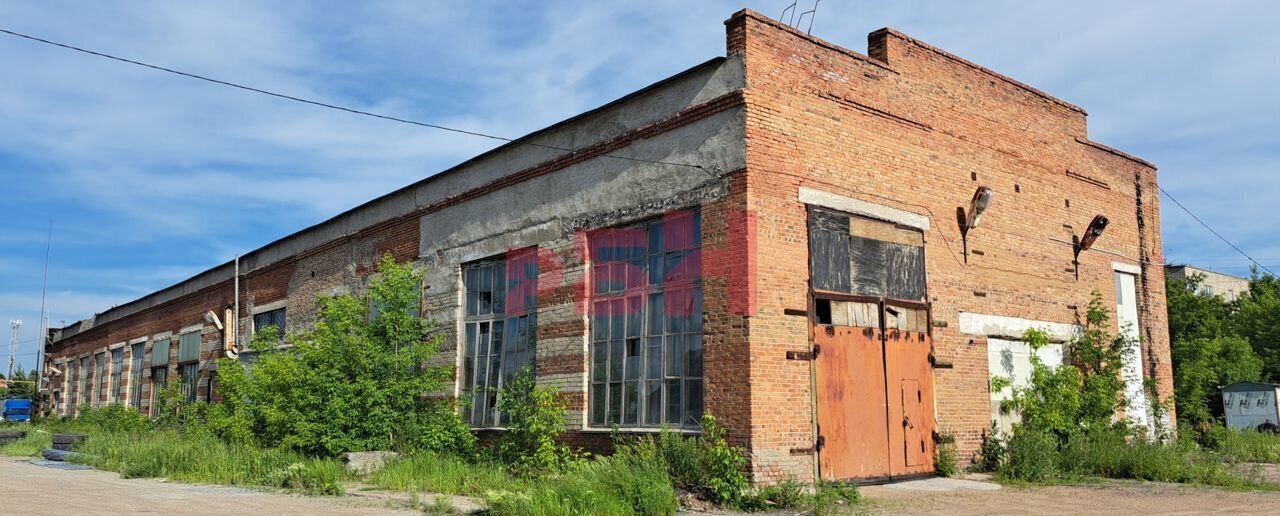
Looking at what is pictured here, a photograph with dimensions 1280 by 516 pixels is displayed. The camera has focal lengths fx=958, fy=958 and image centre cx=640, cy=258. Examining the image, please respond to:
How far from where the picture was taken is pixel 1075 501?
11.4 m

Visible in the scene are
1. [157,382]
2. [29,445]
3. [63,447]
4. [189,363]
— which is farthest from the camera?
[157,382]

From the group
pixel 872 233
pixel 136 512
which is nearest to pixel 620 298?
pixel 872 233

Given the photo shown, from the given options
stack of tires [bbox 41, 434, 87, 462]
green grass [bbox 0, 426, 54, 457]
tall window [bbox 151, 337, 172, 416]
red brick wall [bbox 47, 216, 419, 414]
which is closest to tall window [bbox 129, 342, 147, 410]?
red brick wall [bbox 47, 216, 419, 414]

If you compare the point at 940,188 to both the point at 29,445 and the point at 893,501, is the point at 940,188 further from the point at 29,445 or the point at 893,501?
the point at 29,445

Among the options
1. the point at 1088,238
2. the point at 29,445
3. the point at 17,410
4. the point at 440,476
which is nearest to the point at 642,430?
the point at 440,476

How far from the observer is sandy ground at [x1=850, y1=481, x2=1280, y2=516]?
10391 mm

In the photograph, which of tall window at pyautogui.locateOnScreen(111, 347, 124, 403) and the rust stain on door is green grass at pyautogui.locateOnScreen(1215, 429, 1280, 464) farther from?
tall window at pyautogui.locateOnScreen(111, 347, 124, 403)

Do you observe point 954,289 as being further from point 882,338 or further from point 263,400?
point 263,400

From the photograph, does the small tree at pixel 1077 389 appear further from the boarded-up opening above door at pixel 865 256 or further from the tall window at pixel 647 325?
the tall window at pixel 647 325

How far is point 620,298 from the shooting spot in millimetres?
13805

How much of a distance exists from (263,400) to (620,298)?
24.2 ft

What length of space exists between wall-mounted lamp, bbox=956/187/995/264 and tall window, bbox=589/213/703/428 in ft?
15.3

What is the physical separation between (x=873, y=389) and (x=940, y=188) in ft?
11.7

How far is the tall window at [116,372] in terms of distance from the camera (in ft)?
110
